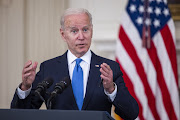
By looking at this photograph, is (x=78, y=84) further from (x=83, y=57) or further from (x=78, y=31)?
(x=78, y=31)

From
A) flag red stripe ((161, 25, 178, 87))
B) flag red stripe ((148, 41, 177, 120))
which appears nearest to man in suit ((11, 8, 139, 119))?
flag red stripe ((148, 41, 177, 120))

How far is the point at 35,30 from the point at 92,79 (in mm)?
3105

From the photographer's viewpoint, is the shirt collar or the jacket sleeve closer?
the jacket sleeve

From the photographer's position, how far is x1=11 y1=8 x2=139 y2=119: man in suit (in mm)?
2373

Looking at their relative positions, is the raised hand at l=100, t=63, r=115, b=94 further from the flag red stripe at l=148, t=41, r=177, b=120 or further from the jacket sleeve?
the flag red stripe at l=148, t=41, r=177, b=120

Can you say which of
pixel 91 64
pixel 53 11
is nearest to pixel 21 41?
pixel 53 11

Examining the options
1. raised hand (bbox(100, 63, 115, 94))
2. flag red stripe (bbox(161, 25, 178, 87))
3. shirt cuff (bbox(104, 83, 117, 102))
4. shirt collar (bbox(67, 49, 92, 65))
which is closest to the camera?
raised hand (bbox(100, 63, 115, 94))

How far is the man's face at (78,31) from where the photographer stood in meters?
2.50

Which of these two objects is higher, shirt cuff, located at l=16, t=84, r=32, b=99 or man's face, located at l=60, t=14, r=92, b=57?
man's face, located at l=60, t=14, r=92, b=57

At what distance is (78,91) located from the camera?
251cm

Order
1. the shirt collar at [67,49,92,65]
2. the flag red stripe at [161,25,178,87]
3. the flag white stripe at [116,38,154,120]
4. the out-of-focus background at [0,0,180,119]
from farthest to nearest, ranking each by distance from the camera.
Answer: the out-of-focus background at [0,0,180,119], the flag red stripe at [161,25,178,87], the flag white stripe at [116,38,154,120], the shirt collar at [67,49,92,65]

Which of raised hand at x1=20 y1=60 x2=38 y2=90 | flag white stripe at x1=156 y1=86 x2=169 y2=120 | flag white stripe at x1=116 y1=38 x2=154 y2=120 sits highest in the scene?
raised hand at x1=20 y1=60 x2=38 y2=90

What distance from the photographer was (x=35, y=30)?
17.8 ft

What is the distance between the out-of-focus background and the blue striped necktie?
8.88 feet
